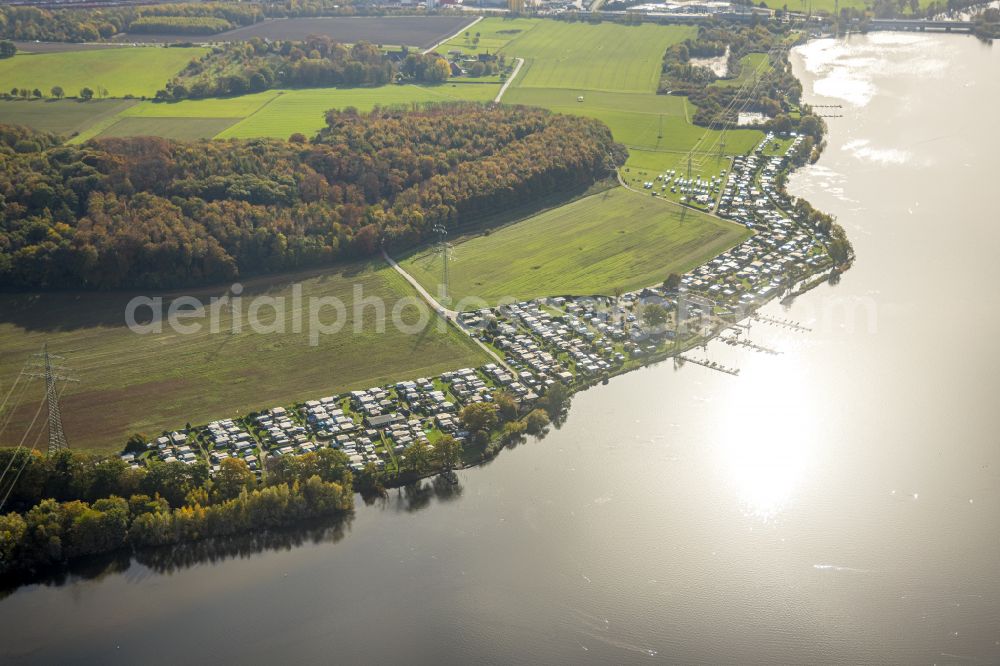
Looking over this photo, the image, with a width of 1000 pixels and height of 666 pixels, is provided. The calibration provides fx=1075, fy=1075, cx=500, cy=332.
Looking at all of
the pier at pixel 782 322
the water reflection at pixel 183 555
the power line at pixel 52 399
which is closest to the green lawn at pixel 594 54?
the pier at pixel 782 322

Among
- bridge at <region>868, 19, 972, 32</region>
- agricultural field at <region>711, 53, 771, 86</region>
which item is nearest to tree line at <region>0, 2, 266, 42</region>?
agricultural field at <region>711, 53, 771, 86</region>

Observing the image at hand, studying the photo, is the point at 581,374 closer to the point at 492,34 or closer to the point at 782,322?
Result: the point at 782,322

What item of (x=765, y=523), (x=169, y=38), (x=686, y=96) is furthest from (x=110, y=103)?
(x=765, y=523)

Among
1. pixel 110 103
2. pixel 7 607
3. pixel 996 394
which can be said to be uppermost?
pixel 110 103

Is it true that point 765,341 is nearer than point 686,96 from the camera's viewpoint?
Yes

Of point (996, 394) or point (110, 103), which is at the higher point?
point (110, 103)

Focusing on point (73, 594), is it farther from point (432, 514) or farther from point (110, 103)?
point (110, 103)
